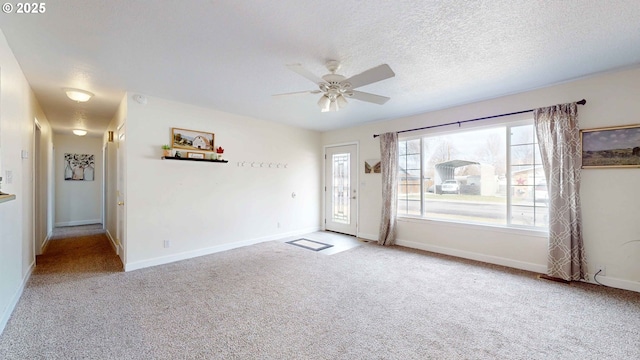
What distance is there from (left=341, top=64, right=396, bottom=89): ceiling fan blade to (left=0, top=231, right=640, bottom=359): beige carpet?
2200 mm

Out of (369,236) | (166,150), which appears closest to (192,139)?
(166,150)

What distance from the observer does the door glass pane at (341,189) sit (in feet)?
19.9

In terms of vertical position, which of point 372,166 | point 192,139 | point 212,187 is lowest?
point 212,187

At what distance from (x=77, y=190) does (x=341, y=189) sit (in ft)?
23.5

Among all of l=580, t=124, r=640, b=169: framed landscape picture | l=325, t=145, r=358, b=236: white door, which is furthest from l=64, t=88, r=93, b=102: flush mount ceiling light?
l=580, t=124, r=640, b=169: framed landscape picture

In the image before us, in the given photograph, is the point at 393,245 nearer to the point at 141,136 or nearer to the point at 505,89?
the point at 505,89

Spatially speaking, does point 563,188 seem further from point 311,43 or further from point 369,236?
point 311,43

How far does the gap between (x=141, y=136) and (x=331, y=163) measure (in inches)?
152

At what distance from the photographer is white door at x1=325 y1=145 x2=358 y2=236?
5930 millimetres

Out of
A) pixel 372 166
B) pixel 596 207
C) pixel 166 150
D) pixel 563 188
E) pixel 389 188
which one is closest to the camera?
pixel 596 207

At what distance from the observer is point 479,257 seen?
13.4 ft

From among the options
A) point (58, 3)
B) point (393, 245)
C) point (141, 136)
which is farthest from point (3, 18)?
point (393, 245)

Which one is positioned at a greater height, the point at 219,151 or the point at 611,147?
the point at 219,151

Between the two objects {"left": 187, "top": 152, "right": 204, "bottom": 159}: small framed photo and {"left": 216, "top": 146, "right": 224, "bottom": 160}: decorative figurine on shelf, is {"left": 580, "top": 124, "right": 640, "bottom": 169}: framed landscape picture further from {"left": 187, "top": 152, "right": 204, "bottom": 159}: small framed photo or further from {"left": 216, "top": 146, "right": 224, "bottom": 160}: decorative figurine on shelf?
{"left": 187, "top": 152, "right": 204, "bottom": 159}: small framed photo
